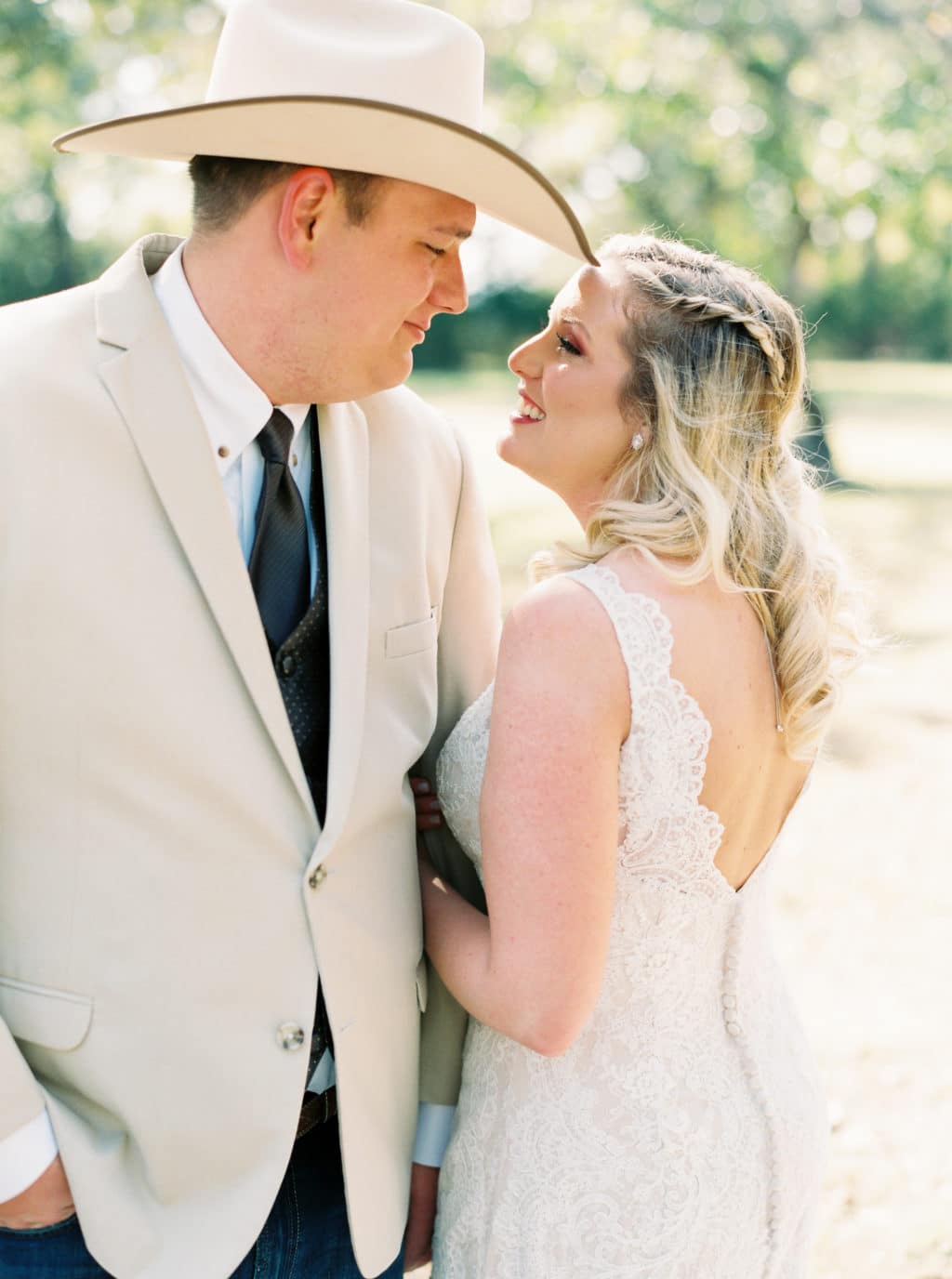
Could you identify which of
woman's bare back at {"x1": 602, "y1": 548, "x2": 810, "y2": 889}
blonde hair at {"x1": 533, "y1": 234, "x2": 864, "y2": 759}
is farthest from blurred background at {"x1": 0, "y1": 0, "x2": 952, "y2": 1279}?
woman's bare back at {"x1": 602, "y1": 548, "x2": 810, "y2": 889}

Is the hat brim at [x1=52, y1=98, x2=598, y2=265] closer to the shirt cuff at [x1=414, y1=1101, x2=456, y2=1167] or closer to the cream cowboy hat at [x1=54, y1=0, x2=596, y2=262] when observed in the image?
the cream cowboy hat at [x1=54, y1=0, x2=596, y2=262]

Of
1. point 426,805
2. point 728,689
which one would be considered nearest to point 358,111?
point 728,689

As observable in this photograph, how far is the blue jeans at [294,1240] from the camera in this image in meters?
2.19

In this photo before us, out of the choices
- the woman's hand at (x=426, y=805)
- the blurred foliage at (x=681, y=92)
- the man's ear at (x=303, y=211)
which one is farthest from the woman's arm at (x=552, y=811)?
the blurred foliage at (x=681, y=92)

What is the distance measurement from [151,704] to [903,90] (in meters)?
15.1

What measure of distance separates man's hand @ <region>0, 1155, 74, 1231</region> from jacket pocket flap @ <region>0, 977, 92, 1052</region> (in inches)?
7.0

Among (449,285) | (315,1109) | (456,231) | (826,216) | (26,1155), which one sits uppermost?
(456,231)

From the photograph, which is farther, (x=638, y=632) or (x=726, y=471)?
(x=726, y=471)

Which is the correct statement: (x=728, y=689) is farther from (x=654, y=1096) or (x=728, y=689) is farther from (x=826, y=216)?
(x=826, y=216)

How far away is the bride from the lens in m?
2.19

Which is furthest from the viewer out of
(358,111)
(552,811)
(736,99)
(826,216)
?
(826,216)

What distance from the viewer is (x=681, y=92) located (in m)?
15.4

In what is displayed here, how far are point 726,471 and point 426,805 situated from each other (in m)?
0.81

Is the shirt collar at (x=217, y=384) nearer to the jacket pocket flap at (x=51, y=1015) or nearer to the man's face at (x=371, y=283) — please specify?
the man's face at (x=371, y=283)
